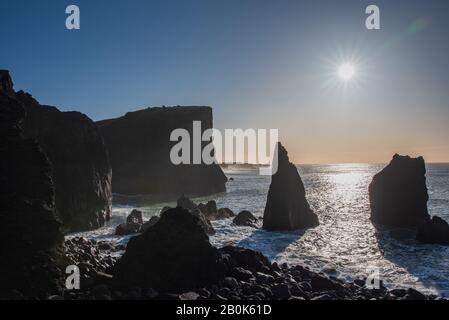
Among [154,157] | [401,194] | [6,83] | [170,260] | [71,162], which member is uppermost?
[6,83]

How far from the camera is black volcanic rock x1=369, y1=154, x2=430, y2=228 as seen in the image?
1473 inches

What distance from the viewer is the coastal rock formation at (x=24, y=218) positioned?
576 inches

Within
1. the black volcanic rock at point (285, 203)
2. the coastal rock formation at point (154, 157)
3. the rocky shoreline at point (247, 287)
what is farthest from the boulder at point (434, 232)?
the coastal rock formation at point (154, 157)

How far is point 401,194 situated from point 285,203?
12.3 meters

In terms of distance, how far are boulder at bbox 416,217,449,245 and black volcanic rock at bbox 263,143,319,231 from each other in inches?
413

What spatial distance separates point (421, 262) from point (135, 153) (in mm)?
76644

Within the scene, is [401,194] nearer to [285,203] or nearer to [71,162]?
[285,203]

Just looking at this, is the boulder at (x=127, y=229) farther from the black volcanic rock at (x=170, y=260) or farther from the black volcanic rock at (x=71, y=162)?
the black volcanic rock at (x=170, y=260)

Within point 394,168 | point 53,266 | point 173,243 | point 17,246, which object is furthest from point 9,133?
point 394,168

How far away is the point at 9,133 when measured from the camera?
53.6ft

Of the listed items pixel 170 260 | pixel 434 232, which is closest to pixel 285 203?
pixel 434 232

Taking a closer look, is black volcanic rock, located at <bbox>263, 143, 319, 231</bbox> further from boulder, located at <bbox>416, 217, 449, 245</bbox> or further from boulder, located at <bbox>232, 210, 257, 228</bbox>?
boulder, located at <bbox>416, 217, 449, 245</bbox>

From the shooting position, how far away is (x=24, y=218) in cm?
1570

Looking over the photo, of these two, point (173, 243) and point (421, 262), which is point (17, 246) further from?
point (421, 262)
